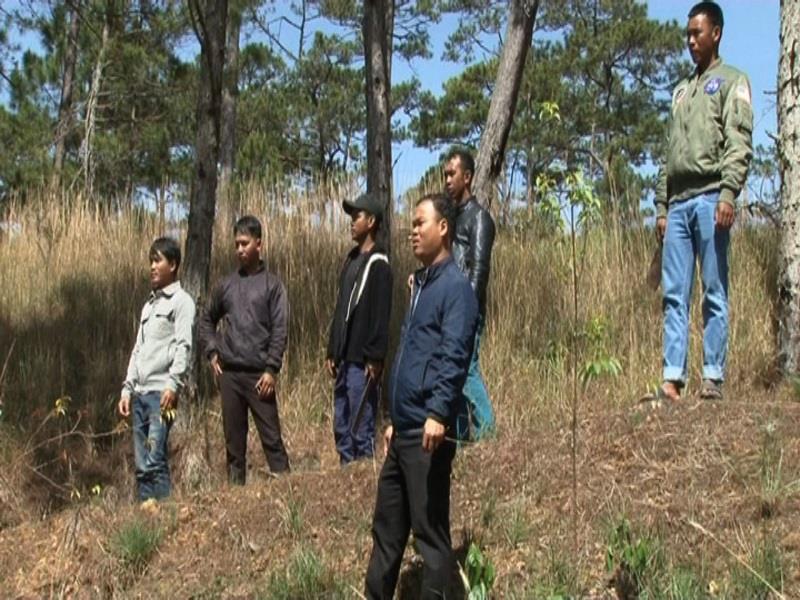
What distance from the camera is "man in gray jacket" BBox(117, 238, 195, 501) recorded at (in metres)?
5.75

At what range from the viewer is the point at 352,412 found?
593cm

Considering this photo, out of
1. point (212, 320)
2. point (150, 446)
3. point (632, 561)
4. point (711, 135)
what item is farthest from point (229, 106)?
point (632, 561)

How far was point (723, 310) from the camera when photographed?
5352mm

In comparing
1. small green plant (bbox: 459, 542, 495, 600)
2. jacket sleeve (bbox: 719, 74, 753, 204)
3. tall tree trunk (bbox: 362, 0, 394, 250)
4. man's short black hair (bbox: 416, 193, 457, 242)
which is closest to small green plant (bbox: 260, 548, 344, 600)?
small green plant (bbox: 459, 542, 495, 600)

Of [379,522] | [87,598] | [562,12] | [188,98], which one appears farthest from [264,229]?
[562,12]

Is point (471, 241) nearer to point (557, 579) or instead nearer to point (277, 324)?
point (277, 324)

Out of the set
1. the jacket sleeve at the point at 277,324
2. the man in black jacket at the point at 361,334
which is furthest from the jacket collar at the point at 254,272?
the man in black jacket at the point at 361,334

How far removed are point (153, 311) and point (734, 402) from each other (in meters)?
3.45

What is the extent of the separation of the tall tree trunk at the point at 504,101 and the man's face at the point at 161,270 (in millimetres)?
3052

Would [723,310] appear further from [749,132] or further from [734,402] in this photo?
[749,132]

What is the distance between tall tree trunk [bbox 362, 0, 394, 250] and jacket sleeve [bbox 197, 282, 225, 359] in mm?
2303

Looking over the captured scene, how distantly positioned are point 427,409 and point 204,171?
3.73 metres

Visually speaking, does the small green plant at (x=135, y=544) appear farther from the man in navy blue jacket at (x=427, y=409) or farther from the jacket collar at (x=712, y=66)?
the jacket collar at (x=712, y=66)

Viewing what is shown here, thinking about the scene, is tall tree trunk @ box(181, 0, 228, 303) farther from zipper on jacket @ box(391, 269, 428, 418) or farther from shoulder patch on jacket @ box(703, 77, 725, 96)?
shoulder patch on jacket @ box(703, 77, 725, 96)
